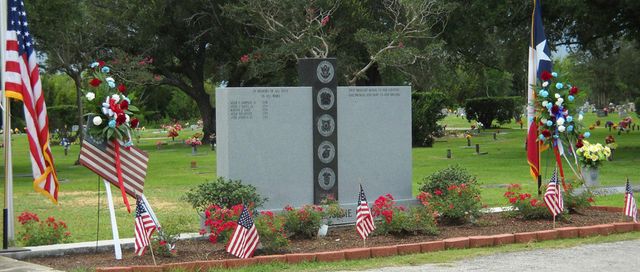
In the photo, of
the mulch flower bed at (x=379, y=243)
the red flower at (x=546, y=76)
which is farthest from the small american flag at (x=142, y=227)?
the red flower at (x=546, y=76)

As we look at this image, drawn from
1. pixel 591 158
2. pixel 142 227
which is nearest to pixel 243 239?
pixel 142 227

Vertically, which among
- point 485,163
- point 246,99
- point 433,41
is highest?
point 433,41

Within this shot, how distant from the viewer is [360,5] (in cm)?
4012

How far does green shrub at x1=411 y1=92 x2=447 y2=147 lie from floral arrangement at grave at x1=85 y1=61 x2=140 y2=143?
102ft

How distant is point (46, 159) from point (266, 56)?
96.0ft

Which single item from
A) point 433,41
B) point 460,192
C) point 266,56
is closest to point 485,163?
point 433,41

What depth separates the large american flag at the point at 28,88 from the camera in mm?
12430

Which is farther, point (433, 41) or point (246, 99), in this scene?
point (433, 41)

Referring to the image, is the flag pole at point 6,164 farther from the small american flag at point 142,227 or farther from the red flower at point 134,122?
the small american flag at point 142,227

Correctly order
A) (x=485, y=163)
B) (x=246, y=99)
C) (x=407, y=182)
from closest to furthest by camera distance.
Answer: (x=246, y=99), (x=407, y=182), (x=485, y=163)

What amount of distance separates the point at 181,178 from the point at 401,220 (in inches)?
622

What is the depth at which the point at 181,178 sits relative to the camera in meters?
27.7

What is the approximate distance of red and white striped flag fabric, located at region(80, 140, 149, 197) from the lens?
39.2ft

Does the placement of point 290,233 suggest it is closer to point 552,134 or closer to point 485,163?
point 552,134
